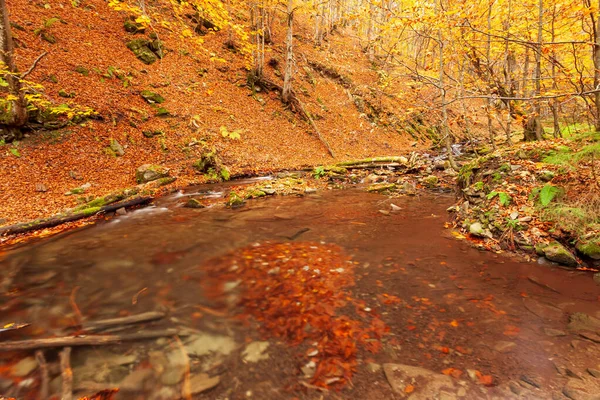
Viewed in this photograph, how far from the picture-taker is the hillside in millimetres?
8844

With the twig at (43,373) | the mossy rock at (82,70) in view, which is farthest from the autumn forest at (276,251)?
the mossy rock at (82,70)

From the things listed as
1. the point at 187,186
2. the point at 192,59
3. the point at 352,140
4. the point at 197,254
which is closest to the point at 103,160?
the point at 187,186

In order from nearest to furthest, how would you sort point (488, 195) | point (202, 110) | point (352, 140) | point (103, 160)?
point (488, 195) → point (103, 160) → point (202, 110) → point (352, 140)

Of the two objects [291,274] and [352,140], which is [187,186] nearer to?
[291,274]

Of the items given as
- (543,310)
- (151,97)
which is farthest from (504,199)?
(151,97)

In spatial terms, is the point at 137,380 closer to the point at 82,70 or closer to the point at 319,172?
the point at 319,172

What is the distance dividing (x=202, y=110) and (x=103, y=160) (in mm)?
5953

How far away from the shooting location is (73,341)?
2.98 meters

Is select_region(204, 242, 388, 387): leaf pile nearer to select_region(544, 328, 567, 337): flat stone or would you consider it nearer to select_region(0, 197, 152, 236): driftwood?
select_region(544, 328, 567, 337): flat stone

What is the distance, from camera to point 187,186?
1045cm

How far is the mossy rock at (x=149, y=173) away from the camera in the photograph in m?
9.70

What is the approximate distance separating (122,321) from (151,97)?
12648 millimetres

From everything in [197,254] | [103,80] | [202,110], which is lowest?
[197,254]

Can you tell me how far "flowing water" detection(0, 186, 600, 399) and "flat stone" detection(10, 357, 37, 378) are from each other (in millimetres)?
61
